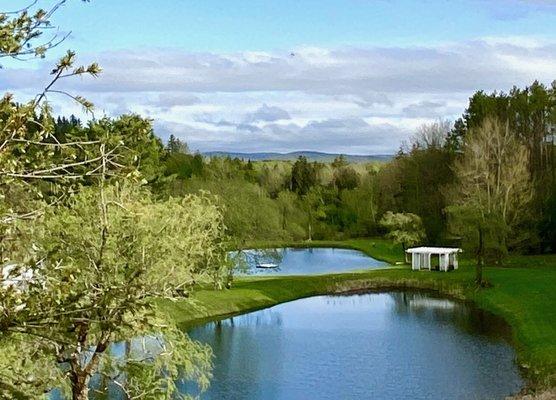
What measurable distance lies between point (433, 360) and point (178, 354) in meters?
16.2

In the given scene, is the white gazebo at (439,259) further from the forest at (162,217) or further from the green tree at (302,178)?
the green tree at (302,178)

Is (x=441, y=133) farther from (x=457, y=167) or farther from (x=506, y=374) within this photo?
(x=506, y=374)

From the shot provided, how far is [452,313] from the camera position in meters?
43.6

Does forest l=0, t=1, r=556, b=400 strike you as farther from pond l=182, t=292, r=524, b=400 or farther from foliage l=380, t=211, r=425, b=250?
pond l=182, t=292, r=524, b=400

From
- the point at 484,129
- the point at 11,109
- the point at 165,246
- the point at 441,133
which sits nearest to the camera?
the point at 11,109

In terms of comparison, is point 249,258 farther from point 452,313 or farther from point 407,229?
point 407,229

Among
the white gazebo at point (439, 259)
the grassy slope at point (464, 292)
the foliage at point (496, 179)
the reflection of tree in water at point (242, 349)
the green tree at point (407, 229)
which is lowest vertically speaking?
the reflection of tree in water at point (242, 349)

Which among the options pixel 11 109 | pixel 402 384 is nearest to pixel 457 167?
pixel 402 384

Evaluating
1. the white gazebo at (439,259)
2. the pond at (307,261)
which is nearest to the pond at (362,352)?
the pond at (307,261)

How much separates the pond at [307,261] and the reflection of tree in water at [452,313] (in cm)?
947

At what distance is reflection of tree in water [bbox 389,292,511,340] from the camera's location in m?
38.7

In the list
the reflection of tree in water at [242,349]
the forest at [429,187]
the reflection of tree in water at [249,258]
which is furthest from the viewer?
the forest at [429,187]

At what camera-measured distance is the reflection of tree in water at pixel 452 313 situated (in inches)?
1525

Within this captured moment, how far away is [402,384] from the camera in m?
A: 28.2
